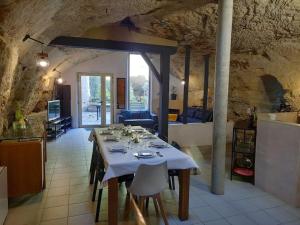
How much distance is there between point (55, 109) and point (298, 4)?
6.49 metres

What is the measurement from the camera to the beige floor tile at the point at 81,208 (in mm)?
2643

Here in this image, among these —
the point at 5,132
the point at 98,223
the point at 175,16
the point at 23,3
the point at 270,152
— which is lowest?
the point at 98,223

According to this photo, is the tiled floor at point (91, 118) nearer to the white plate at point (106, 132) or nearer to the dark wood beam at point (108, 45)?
the dark wood beam at point (108, 45)

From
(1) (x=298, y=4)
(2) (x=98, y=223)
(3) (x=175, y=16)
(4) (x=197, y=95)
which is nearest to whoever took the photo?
(2) (x=98, y=223)

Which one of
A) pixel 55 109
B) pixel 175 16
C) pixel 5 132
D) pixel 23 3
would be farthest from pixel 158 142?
pixel 55 109

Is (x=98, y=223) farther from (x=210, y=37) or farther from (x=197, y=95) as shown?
(x=197, y=95)

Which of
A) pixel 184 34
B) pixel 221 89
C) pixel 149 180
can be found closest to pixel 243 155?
pixel 221 89

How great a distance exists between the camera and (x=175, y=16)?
4.45 metres

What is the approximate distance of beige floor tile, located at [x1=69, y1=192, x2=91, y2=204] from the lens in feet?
9.52

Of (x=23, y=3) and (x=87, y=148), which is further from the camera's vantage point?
(x=87, y=148)

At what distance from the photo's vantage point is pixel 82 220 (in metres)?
2.49

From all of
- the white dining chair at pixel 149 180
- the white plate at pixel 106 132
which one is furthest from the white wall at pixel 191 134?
the white dining chair at pixel 149 180

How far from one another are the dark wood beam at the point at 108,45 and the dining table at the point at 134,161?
8.50 ft

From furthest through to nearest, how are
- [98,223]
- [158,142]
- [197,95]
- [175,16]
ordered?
[197,95]
[175,16]
[158,142]
[98,223]
